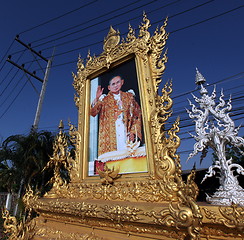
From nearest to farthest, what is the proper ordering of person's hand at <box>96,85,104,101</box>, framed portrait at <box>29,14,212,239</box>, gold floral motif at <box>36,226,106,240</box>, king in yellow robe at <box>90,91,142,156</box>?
1. framed portrait at <box>29,14,212,239</box>
2. gold floral motif at <box>36,226,106,240</box>
3. king in yellow robe at <box>90,91,142,156</box>
4. person's hand at <box>96,85,104,101</box>

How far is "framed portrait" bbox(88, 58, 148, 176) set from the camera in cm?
213

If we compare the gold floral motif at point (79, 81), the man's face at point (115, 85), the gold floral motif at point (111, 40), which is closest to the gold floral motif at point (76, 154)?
the gold floral motif at point (79, 81)

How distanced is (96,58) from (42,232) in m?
2.80

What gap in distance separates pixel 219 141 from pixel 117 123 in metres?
1.34

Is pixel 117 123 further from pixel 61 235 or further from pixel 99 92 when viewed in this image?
pixel 61 235

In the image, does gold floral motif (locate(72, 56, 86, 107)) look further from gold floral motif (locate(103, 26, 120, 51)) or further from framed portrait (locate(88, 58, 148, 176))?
gold floral motif (locate(103, 26, 120, 51))

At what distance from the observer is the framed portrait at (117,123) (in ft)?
7.00

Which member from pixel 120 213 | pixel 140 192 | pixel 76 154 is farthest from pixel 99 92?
pixel 120 213

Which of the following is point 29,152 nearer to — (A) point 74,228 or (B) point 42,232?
(B) point 42,232

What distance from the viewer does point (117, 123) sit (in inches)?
97.3

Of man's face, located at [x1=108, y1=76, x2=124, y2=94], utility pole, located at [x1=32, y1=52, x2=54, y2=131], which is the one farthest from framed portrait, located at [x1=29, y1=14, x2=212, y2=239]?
utility pole, located at [x1=32, y1=52, x2=54, y2=131]

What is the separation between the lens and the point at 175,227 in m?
1.34

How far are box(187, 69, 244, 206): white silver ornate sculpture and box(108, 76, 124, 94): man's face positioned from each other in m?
1.17

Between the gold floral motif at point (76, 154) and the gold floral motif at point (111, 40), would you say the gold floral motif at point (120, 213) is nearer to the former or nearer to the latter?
the gold floral motif at point (76, 154)
